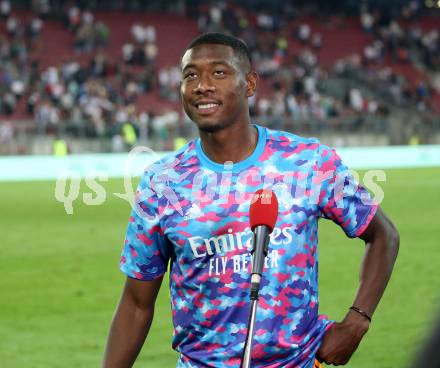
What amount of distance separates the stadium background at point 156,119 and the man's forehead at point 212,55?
168 inches

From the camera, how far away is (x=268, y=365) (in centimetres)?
339

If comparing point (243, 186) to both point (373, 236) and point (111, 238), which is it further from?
point (111, 238)

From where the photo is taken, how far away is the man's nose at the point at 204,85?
11.4 feet

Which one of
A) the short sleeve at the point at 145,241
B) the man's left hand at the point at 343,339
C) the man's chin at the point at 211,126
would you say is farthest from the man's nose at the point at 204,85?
the man's left hand at the point at 343,339

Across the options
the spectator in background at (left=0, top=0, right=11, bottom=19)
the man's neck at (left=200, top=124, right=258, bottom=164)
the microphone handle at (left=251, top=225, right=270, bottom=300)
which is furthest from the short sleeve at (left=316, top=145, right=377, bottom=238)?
the spectator in background at (left=0, top=0, right=11, bottom=19)

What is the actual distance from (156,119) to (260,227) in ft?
102

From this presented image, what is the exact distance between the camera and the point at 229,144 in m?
3.57

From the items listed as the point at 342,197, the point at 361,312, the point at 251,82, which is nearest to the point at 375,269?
the point at 361,312

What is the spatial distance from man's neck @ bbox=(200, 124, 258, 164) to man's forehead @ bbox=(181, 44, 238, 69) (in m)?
0.24

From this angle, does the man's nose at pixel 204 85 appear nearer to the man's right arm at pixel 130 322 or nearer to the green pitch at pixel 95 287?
the man's right arm at pixel 130 322

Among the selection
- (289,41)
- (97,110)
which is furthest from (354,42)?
(97,110)

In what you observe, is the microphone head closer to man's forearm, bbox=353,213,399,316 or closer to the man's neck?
the man's neck

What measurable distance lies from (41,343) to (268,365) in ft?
16.5

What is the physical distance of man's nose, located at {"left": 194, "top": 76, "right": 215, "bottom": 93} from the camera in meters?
3.47
